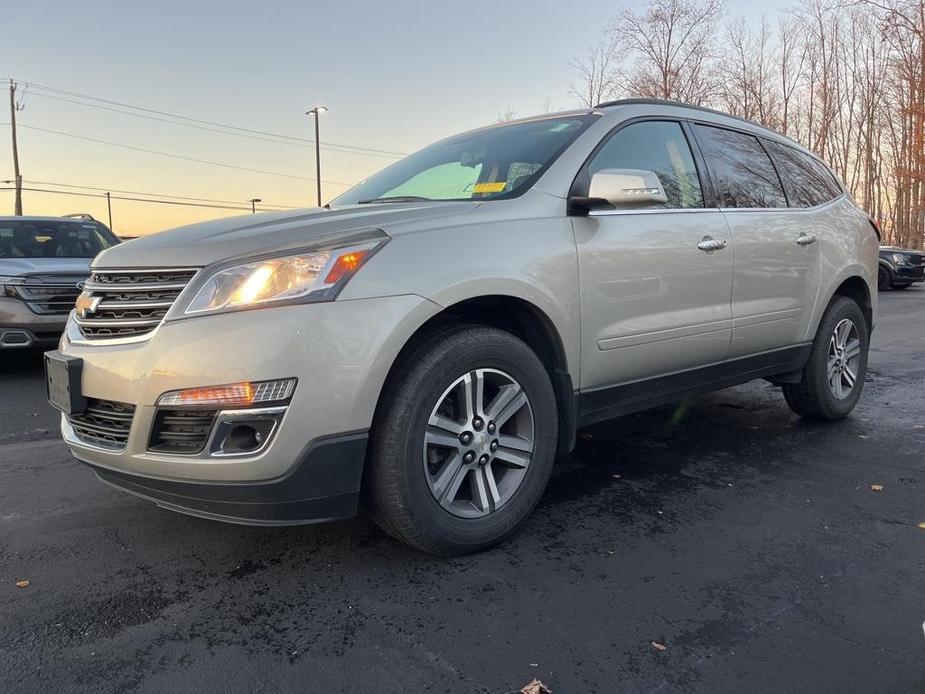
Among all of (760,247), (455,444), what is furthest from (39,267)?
(760,247)

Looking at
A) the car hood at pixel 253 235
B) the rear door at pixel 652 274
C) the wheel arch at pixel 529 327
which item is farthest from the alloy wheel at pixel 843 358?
the car hood at pixel 253 235

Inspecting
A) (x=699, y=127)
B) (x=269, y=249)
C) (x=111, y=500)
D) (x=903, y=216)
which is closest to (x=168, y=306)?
(x=269, y=249)

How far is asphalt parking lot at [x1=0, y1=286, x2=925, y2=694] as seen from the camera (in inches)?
75.4

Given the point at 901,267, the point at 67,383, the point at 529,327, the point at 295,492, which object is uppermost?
the point at 901,267

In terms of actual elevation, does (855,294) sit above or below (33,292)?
below

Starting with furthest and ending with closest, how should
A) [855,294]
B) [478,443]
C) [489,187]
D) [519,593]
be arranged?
[855,294]
[489,187]
[478,443]
[519,593]

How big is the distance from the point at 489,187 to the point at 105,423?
181 centimetres

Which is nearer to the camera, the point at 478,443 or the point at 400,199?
the point at 478,443

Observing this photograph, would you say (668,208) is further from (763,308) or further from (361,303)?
(361,303)

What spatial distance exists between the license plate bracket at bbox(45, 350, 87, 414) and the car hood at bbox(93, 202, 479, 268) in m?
0.38

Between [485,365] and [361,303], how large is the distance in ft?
1.92

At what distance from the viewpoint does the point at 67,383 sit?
2475mm

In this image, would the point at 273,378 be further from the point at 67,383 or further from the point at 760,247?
the point at 760,247

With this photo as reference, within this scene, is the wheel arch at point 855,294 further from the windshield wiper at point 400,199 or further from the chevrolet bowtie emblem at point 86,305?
the chevrolet bowtie emblem at point 86,305
